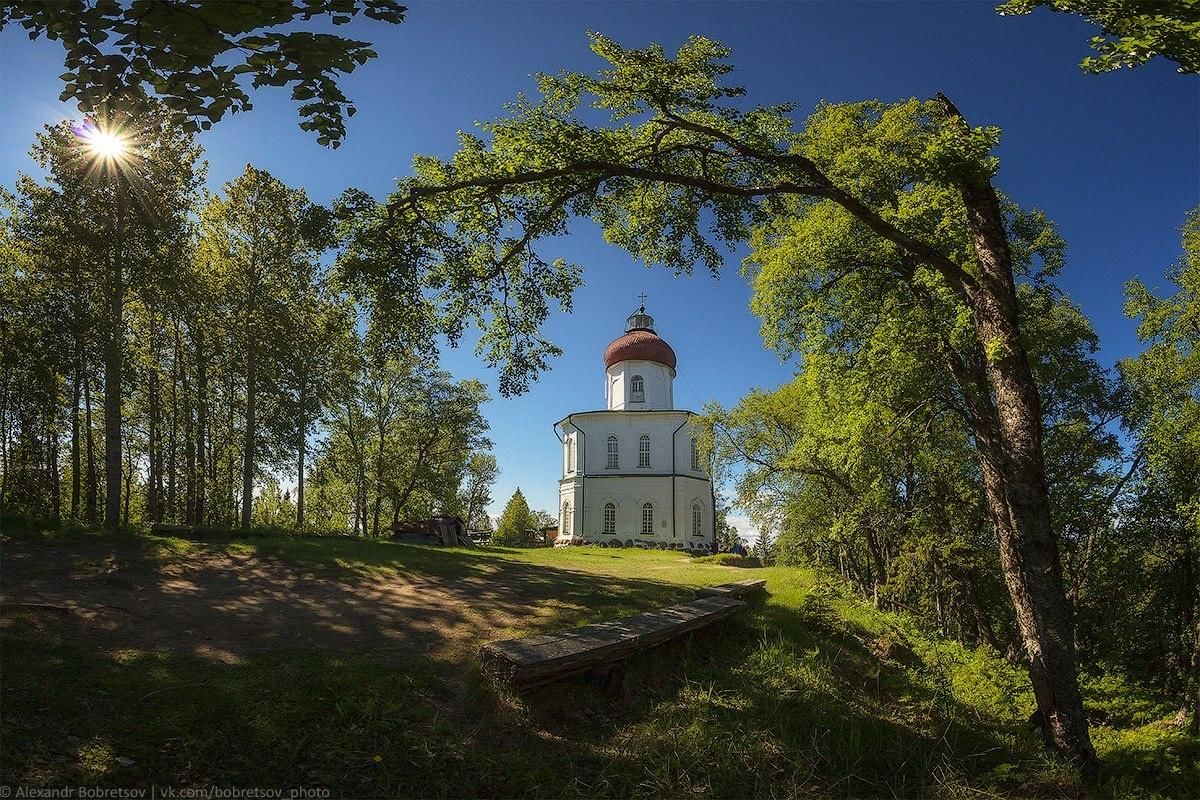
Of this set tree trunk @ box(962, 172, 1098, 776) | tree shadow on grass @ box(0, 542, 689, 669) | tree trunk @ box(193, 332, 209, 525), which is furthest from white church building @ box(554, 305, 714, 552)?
tree trunk @ box(962, 172, 1098, 776)

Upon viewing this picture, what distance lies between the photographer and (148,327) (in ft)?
65.5

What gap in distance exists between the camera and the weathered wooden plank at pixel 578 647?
17.1 ft

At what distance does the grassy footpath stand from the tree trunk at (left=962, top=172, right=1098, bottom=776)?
48 cm

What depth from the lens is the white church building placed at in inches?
1544

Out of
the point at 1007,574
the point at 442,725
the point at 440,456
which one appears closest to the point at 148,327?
the point at 440,456

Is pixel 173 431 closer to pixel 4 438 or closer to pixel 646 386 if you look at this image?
pixel 4 438

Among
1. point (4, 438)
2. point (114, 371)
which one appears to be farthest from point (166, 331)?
point (114, 371)

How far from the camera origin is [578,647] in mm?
5715

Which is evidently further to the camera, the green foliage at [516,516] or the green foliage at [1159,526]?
the green foliage at [516,516]

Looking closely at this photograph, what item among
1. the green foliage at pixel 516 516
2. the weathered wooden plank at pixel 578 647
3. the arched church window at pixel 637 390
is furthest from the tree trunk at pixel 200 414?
the green foliage at pixel 516 516

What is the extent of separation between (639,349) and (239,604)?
36279mm

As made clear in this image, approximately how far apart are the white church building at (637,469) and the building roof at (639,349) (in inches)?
2.9

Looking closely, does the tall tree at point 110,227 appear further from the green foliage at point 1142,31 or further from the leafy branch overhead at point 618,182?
the green foliage at point 1142,31

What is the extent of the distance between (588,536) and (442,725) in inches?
1386
